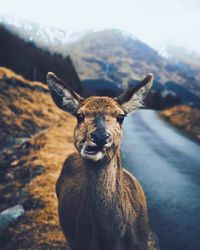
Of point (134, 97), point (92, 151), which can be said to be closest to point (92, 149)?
point (92, 151)

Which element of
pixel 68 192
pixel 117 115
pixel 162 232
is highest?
pixel 117 115

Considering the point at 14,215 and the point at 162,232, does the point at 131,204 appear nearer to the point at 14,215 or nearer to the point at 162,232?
the point at 162,232

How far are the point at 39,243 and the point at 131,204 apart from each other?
3.46 meters

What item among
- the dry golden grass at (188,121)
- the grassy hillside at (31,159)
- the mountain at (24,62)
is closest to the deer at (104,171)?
the grassy hillside at (31,159)

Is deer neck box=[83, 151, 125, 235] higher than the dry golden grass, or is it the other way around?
deer neck box=[83, 151, 125, 235]

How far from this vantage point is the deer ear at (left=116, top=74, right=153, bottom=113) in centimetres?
635

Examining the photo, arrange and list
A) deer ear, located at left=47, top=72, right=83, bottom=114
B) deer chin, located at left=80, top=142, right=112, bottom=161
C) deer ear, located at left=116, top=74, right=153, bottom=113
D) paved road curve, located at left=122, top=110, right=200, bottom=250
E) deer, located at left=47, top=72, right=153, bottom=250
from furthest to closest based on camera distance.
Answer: paved road curve, located at left=122, top=110, right=200, bottom=250 → deer ear, located at left=47, top=72, right=83, bottom=114 → deer ear, located at left=116, top=74, right=153, bottom=113 → deer, located at left=47, top=72, right=153, bottom=250 → deer chin, located at left=80, top=142, right=112, bottom=161

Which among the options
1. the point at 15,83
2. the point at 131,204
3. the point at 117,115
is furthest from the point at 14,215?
the point at 15,83

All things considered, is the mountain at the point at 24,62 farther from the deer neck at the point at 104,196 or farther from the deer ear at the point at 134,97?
the deer neck at the point at 104,196

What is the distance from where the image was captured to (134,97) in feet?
21.0

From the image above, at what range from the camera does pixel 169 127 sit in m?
25.8

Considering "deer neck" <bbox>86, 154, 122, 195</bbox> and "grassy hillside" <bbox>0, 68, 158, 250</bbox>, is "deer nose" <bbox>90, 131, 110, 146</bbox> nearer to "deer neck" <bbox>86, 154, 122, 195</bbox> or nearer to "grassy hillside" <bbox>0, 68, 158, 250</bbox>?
"deer neck" <bbox>86, 154, 122, 195</bbox>

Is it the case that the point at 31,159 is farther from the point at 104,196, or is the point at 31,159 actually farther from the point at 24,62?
the point at 24,62

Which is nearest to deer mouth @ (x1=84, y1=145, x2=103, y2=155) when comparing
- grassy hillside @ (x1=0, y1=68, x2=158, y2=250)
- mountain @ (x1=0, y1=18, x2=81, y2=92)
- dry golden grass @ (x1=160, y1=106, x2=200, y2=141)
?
grassy hillside @ (x1=0, y1=68, x2=158, y2=250)
